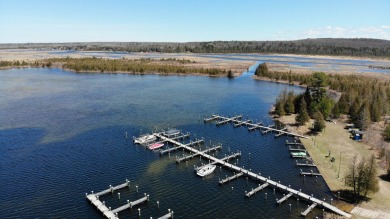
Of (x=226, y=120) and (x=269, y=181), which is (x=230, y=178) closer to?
(x=269, y=181)

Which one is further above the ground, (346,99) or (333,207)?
(346,99)

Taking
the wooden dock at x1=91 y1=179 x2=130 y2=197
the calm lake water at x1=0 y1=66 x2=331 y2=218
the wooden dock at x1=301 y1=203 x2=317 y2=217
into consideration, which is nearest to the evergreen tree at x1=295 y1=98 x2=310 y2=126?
the calm lake water at x1=0 y1=66 x2=331 y2=218

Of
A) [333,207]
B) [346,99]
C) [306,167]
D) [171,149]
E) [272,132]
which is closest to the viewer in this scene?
[333,207]

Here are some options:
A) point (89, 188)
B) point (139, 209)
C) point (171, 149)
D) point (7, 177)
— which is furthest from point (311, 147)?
point (7, 177)

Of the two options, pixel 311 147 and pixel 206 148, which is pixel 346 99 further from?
pixel 206 148

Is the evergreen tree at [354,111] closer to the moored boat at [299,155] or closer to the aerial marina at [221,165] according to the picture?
the aerial marina at [221,165]

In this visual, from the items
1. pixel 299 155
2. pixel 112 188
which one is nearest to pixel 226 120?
pixel 299 155

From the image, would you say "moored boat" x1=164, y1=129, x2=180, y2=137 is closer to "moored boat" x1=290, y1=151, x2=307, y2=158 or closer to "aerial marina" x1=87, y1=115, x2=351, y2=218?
"aerial marina" x1=87, y1=115, x2=351, y2=218

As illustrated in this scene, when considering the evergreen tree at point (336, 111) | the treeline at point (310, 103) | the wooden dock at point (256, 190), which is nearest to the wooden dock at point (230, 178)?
the wooden dock at point (256, 190)
